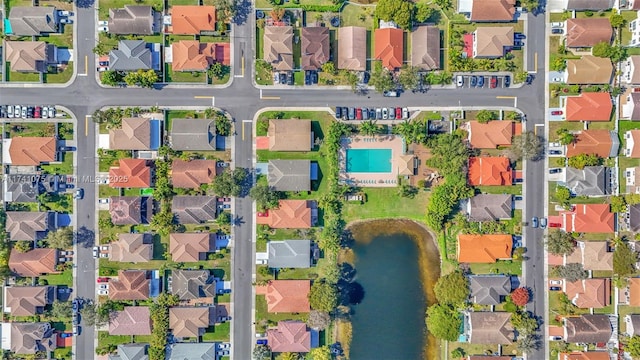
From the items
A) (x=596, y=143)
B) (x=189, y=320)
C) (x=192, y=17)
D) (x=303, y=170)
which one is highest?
(x=192, y=17)

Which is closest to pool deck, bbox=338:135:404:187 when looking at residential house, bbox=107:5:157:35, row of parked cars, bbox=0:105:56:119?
residential house, bbox=107:5:157:35

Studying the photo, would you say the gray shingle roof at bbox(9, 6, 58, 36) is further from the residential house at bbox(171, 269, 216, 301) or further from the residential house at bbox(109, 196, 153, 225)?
the residential house at bbox(171, 269, 216, 301)

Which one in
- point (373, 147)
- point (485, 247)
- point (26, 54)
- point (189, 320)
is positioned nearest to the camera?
Answer: point (26, 54)

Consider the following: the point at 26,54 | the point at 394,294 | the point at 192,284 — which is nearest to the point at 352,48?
the point at 394,294

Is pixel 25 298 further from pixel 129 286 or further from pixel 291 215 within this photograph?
pixel 291 215

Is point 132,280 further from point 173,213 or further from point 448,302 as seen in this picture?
point 448,302

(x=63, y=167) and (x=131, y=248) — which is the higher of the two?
(x=63, y=167)

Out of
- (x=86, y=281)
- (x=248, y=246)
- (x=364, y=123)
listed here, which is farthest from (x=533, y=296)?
(x=86, y=281)

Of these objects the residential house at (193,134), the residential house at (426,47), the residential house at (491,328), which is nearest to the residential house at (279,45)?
the residential house at (193,134)
